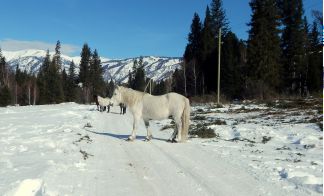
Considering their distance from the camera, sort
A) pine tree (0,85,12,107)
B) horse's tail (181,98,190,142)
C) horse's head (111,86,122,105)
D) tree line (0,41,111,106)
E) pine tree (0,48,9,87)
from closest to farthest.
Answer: horse's tail (181,98,190,142) < horse's head (111,86,122,105) < pine tree (0,85,12,107) < tree line (0,41,111,106) < pine tree (0,48,9,87)

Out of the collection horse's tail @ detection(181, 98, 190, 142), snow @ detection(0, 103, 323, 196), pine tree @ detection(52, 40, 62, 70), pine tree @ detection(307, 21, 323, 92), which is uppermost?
pine tree @ detection(52, 40, 62, 70)

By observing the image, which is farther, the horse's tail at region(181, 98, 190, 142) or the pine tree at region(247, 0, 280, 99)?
the pine tree at region(247, 0, 280, 99)

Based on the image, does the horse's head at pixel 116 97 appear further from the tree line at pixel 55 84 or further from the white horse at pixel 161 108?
the tree line at pixel 55 84

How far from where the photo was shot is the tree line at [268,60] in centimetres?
4788

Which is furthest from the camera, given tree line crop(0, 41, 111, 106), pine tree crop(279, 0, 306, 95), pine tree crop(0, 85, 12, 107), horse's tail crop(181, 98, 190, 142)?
tree line crop(0, 41, 111, 106)

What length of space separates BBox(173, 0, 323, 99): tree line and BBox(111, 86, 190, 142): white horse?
30.0 m

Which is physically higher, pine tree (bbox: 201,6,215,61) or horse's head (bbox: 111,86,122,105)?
pine tree (bbox: 201,6,215,61)

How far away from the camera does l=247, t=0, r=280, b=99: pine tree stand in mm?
47625

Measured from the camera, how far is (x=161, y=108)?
1323cm

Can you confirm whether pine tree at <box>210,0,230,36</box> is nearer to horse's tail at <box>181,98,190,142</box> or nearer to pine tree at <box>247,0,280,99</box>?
pine tree at <box>247,0,280,99</box>

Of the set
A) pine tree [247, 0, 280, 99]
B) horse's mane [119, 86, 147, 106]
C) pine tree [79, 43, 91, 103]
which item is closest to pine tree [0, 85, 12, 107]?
pine tree [79, 43, 91, 103]

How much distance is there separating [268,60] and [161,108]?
1487 inches

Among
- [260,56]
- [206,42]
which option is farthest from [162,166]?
[206,42]

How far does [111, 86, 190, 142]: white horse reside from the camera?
13.1 m
